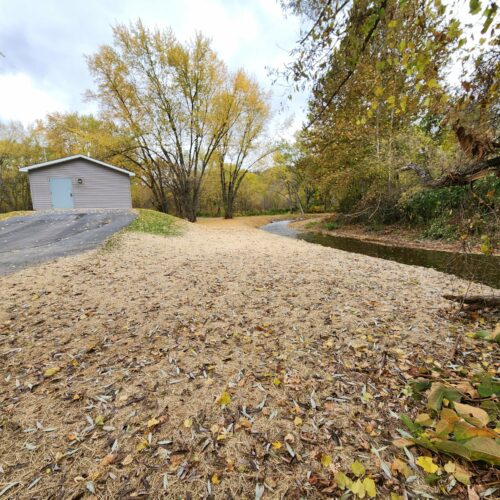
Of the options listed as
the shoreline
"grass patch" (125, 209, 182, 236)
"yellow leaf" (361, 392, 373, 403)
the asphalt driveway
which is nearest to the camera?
"yellow leaf" (361, 392, 373, 403)

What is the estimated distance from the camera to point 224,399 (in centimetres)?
201

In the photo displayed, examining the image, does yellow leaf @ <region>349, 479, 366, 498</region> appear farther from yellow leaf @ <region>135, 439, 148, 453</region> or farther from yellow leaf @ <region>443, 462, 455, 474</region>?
yellow leaf @ <region>135, 439, 148, 453</region>

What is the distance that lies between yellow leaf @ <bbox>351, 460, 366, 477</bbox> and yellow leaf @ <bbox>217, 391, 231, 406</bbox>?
95cm

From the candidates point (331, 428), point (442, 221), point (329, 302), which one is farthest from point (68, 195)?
point (442, 221)

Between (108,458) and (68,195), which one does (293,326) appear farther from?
(68,195)

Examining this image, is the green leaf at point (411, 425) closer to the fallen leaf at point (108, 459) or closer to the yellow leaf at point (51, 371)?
the fallen leaf at point (108, 459)

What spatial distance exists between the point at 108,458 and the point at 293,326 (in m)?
2.11

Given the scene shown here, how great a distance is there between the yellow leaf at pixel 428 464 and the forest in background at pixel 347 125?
1.65 meters

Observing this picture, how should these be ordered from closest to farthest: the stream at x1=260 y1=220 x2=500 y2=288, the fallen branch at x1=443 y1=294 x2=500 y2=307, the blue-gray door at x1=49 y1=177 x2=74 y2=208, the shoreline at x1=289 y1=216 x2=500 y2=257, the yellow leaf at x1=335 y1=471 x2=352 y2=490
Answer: the yellow leaf at x1=335 y1=471 x2=352 y2=490, the fallen branch at x1=443 y1=294 x2=500 y2=307, the stream at x1=260 y1=220 x2=500 y2=288, the shoreline at x1=289 y1=216 x2=500 y2=257, the blue-gray door at x1=49 y1=177 x2=74 y2=208

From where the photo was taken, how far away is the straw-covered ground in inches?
57.7

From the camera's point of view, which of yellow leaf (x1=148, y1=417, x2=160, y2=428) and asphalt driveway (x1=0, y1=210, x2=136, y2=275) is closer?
yellow leaf (x1=148, y1=417, x2=160, y2=428)

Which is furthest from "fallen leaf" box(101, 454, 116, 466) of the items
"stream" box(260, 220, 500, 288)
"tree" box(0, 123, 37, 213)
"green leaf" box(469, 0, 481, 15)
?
"tree" box(0, 123, 37, 213)

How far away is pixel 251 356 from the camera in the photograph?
2.54 m

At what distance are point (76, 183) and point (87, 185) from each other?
538 millimetres
